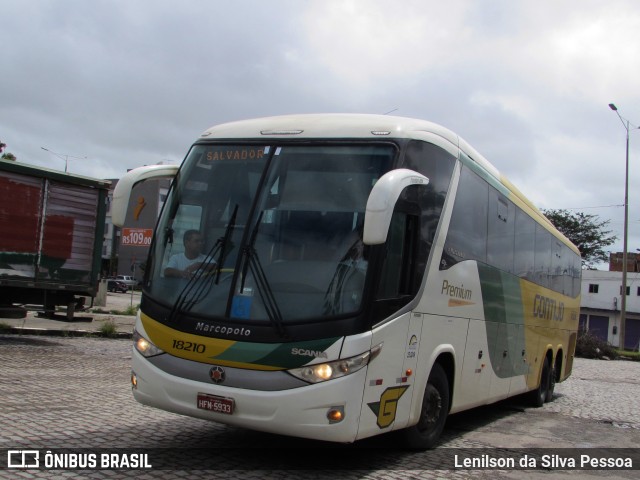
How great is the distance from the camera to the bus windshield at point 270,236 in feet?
18.3

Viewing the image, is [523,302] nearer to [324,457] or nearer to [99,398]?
[324,457]

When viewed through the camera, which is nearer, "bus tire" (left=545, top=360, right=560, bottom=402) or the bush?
"bus tire" (left=545, top=360, right=560, bottom=402)

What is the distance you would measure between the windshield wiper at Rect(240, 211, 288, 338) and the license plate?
2.30ft

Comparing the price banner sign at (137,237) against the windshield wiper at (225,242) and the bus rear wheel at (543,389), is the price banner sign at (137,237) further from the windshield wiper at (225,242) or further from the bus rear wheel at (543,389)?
the windshield wiper at (225,242)

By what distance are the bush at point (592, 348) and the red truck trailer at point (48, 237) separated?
24172 mm

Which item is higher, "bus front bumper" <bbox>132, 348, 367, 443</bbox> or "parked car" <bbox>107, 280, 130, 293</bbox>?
"bus front bumper" <bbox>132, 348, 367, 443</bbox>

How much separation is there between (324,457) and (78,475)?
7.42ft

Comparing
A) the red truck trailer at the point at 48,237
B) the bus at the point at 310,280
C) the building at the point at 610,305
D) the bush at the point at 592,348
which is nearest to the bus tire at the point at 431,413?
the bus at the point at 310,280

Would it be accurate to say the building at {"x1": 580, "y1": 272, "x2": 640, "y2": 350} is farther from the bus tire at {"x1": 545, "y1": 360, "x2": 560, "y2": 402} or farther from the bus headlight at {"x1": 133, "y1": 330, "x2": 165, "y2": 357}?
the bus headlight at {"x1": 133, "y1": 330, "x2": 165, "y2": 357}

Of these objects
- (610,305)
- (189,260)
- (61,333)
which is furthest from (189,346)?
(610,305)

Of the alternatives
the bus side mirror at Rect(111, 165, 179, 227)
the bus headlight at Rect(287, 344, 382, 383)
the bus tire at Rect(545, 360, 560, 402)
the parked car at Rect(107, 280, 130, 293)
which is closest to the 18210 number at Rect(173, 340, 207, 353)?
the bus headlight at Rect(287, 344, 382, 383)

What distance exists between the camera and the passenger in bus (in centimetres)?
599

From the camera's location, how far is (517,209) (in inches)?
406

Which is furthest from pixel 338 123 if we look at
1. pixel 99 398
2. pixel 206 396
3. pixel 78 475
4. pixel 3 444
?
pixel 99 398
